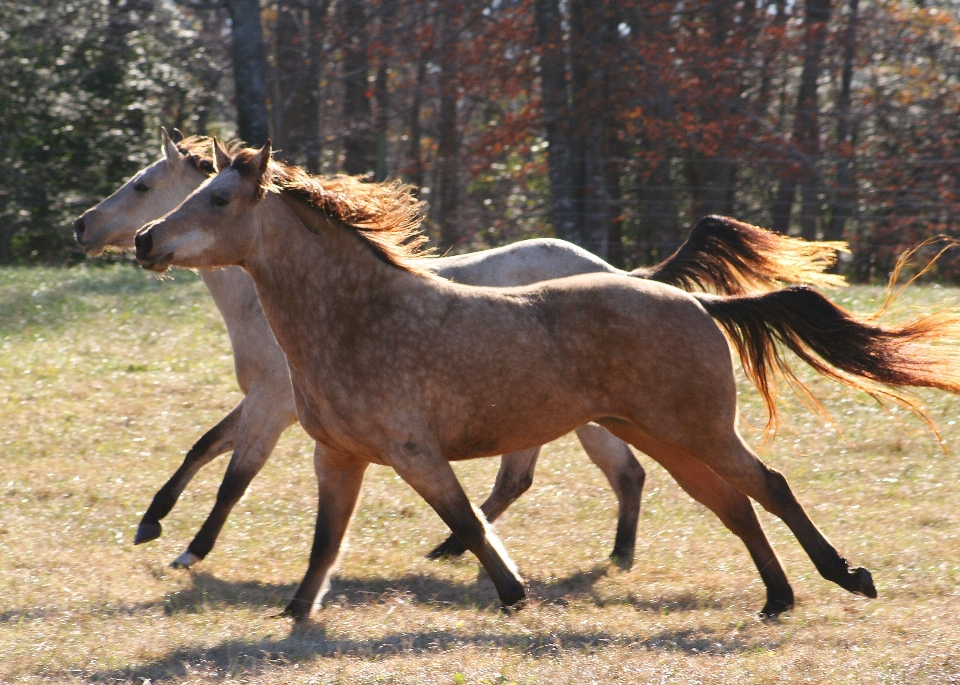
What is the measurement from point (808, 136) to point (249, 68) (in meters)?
7.77

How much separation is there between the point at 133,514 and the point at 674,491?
11.5 ft

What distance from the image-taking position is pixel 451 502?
15.5ft

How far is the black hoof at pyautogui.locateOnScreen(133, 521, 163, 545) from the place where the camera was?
638 centimetres

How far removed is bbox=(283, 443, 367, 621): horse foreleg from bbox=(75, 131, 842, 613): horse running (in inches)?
47.1

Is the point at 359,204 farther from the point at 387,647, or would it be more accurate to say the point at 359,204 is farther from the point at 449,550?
the point at 449,550

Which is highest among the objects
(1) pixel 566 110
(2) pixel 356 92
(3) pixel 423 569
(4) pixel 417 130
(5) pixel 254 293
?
(2) pixel 356 92

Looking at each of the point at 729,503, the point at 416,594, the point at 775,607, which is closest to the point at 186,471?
the point at 416,594

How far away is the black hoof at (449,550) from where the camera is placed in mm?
6383

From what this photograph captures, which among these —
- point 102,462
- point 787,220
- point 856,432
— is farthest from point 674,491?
point 787,220

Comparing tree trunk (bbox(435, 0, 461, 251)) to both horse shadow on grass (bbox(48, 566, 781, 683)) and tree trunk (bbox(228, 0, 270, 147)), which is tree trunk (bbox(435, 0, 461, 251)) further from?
horse shadow on grass (bbox(48, 566, 781, 683))

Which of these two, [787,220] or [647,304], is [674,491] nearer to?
[647,304]

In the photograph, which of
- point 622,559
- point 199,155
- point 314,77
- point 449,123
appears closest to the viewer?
point 622,559

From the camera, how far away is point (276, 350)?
6332mm

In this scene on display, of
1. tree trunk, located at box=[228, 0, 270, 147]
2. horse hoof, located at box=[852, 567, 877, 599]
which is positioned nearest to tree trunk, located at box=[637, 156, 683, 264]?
tree trunk, located at box=[228, 0, 270, 147]
